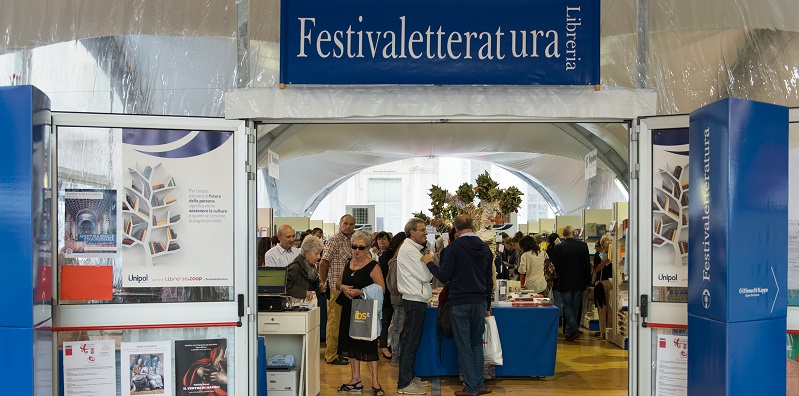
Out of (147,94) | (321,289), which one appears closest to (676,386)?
(147,94)

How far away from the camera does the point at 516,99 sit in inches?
166

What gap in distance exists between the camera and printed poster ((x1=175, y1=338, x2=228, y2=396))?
4180 mm

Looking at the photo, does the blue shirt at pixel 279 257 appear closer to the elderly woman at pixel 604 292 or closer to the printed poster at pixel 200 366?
the printed poster at pixel 200 366

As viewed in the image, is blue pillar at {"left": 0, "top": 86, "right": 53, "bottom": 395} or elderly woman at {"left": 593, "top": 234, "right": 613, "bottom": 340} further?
elderly woman at {"left": 593, "top": 234, "right": 613, "bottom": 340}

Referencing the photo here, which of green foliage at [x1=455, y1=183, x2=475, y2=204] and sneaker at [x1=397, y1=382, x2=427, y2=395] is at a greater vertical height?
green foliage at [x1=455, y1=183, x2=475, y2=204]

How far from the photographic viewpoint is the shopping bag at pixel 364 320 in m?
6.16

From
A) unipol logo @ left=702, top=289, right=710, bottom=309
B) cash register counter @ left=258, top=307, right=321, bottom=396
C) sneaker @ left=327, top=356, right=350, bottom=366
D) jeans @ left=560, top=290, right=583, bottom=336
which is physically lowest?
sneaker @ left=327, top=356, right=350, bottom=366

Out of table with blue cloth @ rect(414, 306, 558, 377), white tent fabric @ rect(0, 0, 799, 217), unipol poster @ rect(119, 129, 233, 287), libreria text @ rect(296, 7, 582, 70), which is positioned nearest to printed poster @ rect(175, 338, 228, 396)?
unipol poster @ rect(119, 129, 233, 287)

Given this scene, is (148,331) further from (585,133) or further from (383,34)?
(585,133)

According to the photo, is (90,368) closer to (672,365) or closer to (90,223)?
(90,223)

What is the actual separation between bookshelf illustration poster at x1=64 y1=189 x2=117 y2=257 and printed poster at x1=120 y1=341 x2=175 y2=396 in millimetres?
518

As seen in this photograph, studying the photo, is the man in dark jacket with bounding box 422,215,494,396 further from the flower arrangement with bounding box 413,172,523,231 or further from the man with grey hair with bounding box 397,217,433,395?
the flower arrangement with bounding box 413,172,523,231

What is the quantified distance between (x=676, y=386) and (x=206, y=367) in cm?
252

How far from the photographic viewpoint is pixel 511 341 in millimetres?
7051
